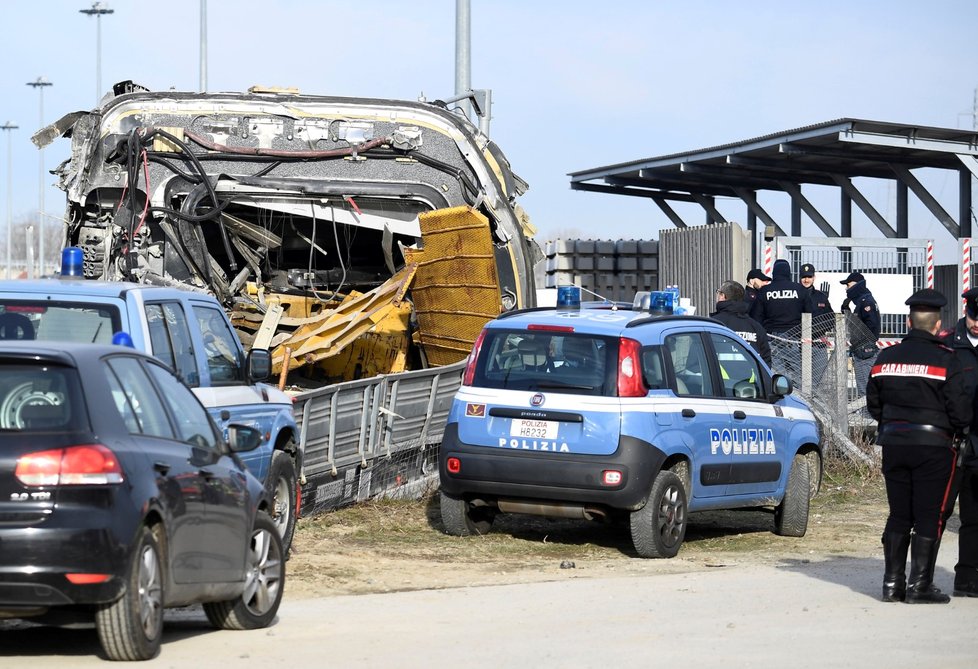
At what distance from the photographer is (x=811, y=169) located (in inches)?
1047

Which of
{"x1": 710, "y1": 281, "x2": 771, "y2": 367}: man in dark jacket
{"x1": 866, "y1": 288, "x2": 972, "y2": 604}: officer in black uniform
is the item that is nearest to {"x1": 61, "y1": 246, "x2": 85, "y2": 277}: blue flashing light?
{"x1": 866, "y1": 288, "x2": 972, "y2": 604}: officer in black uniform

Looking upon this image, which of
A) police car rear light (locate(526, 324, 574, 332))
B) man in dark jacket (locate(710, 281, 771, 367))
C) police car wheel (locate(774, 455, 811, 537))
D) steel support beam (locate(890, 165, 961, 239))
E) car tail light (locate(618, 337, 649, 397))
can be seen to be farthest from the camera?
steel support beam (locate(890, 165, 961, 239))

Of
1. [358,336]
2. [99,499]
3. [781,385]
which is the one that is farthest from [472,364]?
[99,499]

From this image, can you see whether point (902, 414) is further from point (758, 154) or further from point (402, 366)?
point (758, 154)

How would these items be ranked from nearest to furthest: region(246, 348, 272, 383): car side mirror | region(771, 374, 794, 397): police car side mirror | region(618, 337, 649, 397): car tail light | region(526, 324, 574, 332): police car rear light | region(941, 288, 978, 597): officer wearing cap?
region(941, 288, 978, 597): officer wearing cap < region(246, 348, 272, 383): car side mirror < region(618, 337, 649, 397): car tail light < region(526, 324, 574, 332): police car rear light < region(771, 374, 794, 397): police car side mirror

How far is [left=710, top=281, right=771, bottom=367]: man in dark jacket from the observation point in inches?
611

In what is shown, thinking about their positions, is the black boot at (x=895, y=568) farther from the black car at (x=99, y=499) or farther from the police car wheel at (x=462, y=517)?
the black car at (x=99, y=499)

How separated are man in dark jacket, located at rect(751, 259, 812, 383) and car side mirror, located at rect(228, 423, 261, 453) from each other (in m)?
10.4

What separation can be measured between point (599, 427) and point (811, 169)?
16.4 m

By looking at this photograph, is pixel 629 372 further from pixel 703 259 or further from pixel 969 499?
pixel 703 259

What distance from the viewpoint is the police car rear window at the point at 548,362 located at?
1145cm

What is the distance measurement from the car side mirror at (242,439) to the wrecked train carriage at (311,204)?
7758 mm

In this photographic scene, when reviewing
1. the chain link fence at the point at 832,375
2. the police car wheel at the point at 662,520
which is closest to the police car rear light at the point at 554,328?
the police car wheel at the point at 662,520

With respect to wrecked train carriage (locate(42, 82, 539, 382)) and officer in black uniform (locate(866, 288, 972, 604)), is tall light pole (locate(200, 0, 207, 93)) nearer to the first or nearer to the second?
wrecked train carriage (locate(42, 82, 539, 382))
